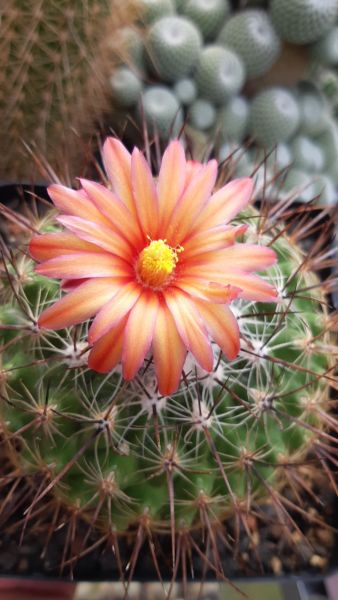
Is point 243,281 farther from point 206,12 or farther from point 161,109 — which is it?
point 206,12

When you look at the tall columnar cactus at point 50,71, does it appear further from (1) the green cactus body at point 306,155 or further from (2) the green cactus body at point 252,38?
(1) the green cactus body at point 306,155

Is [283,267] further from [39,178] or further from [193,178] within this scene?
[39,178]

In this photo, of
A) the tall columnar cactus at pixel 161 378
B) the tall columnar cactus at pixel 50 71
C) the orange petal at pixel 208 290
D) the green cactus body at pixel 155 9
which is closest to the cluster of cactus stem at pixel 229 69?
the green cactus body at pixel 155 9

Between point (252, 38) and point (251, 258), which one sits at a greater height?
point (252, 38)

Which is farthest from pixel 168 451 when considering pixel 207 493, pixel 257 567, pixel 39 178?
pixel 39 178

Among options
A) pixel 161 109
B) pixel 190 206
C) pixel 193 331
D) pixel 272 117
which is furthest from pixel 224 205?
pixel 272 117

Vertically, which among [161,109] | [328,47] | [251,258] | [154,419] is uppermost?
[328,47]
